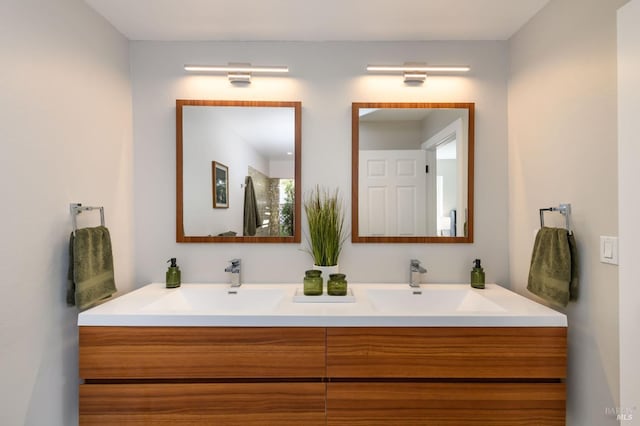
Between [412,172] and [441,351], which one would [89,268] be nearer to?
[441,351]

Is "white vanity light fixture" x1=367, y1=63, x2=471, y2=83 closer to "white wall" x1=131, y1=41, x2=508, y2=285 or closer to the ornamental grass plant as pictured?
"white wall" x1=131, y1=41, x2=508, y2=285

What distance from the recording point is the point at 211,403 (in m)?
1.40

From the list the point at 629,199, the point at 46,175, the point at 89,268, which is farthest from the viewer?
the point at 89,268

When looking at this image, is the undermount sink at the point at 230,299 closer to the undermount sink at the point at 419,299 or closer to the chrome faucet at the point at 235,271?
the chrome faucet at the point at 235,271

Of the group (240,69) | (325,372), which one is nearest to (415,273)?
(325,372)

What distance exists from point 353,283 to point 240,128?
1.11 m

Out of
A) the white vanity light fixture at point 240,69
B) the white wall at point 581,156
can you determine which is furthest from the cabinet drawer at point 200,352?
the white vanity light fixture at point 240,69

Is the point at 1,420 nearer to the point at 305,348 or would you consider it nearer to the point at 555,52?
the point at 305,348

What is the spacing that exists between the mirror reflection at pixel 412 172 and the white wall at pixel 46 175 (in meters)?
1.34

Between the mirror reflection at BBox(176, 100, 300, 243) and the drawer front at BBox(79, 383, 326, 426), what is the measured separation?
2.61ft

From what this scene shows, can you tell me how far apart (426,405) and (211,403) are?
885 mm

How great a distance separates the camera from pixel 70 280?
1.47 meters

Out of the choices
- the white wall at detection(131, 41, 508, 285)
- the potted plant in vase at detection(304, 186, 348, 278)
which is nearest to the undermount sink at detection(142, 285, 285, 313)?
the white wall at detection(131, 41, 508, 285)

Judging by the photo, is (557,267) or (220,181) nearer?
(557,267)
